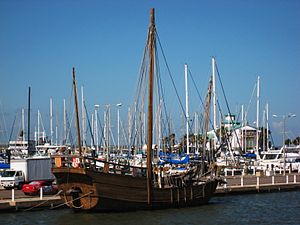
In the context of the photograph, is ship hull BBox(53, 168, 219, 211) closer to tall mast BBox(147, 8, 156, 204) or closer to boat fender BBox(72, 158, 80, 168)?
tall mast BBox(147, 8, 156, 204)

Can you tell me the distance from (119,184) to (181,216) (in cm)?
477

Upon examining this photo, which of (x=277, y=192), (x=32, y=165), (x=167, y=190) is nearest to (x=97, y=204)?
(x=167, y=190)

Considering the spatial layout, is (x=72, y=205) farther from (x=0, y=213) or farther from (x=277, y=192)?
(x=277, y=192)

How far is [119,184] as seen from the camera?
37.7m

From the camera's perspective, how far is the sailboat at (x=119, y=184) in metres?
37.3

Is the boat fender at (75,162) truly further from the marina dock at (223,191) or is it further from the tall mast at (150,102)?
the tall mast at (150,102)

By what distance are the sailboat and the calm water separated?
0.69 metres

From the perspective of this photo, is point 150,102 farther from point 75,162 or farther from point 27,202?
point 27,202

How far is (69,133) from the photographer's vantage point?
3617 inches

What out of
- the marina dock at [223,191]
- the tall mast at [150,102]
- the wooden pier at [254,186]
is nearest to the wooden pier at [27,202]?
the marina dock at [223,191]

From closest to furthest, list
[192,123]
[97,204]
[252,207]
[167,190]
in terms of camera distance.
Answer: [97,204]
[167,190]
[252,207]
[192,123]

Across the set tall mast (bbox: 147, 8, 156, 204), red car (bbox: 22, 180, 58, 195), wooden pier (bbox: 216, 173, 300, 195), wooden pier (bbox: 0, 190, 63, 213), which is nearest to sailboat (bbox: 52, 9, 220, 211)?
tall mast (bbox: 147, 8, 156, 204)

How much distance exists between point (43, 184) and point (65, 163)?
7.96 metres

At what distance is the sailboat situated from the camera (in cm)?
3728
